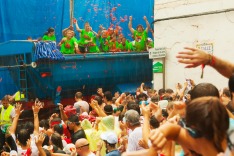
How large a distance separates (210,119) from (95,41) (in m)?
10.5

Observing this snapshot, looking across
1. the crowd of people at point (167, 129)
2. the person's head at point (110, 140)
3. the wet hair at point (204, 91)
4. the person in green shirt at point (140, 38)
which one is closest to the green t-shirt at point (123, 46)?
the person in green shirt at point (140, 38)

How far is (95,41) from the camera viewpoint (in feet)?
40.2

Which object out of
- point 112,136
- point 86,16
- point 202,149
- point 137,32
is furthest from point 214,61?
point 86,16

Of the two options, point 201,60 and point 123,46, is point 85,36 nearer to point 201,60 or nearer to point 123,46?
point 123,46

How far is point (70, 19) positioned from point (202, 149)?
1304 cm

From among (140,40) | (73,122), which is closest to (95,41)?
(140,40)

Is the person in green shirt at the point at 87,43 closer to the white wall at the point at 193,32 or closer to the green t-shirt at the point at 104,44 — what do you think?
the green t-shirt at the point at 104,44

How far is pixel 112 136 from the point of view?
452 centimetres

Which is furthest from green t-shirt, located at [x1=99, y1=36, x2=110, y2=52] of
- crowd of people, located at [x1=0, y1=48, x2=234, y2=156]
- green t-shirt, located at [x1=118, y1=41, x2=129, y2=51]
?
crowd of people, located at [x1=0, y1=48, x2=234, y2=156]

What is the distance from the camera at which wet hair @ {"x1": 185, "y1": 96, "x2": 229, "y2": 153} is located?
1.87 meters

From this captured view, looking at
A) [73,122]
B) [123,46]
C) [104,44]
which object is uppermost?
[104,44]

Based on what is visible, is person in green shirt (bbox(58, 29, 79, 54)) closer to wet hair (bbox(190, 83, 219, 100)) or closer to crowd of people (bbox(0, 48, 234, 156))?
crowd of people (bbox(0, 48, 234, 156))

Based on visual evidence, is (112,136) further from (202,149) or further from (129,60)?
(129,60)

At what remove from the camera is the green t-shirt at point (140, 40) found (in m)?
13.1
